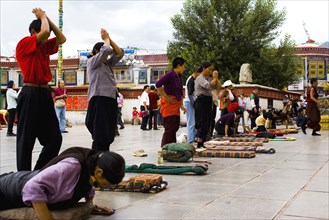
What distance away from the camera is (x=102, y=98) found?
4.87 metres

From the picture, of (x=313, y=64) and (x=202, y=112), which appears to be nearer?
(x=202, y=112)

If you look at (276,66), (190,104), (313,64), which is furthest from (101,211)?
(313,64)

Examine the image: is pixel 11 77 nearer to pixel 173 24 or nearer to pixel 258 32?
pixel 173 24

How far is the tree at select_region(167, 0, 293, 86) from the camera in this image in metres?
27.4

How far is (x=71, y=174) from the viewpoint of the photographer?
9.50 ft

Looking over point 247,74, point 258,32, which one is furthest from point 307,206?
point 258,32

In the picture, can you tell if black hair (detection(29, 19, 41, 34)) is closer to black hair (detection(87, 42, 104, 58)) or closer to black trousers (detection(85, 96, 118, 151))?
black hair (detection(87, 42, 104, 58))

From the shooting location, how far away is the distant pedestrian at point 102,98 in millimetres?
4793

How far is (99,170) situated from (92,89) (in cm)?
215

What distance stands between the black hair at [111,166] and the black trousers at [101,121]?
1888 millimetres

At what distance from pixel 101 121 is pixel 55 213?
5.92 feet

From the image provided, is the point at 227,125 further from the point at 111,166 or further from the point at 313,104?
the point at 111,166

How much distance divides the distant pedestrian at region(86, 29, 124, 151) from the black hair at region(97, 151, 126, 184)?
1895mm

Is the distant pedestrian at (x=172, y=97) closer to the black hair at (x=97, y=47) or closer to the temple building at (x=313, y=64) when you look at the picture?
the black hair at (x=97, y=47)
